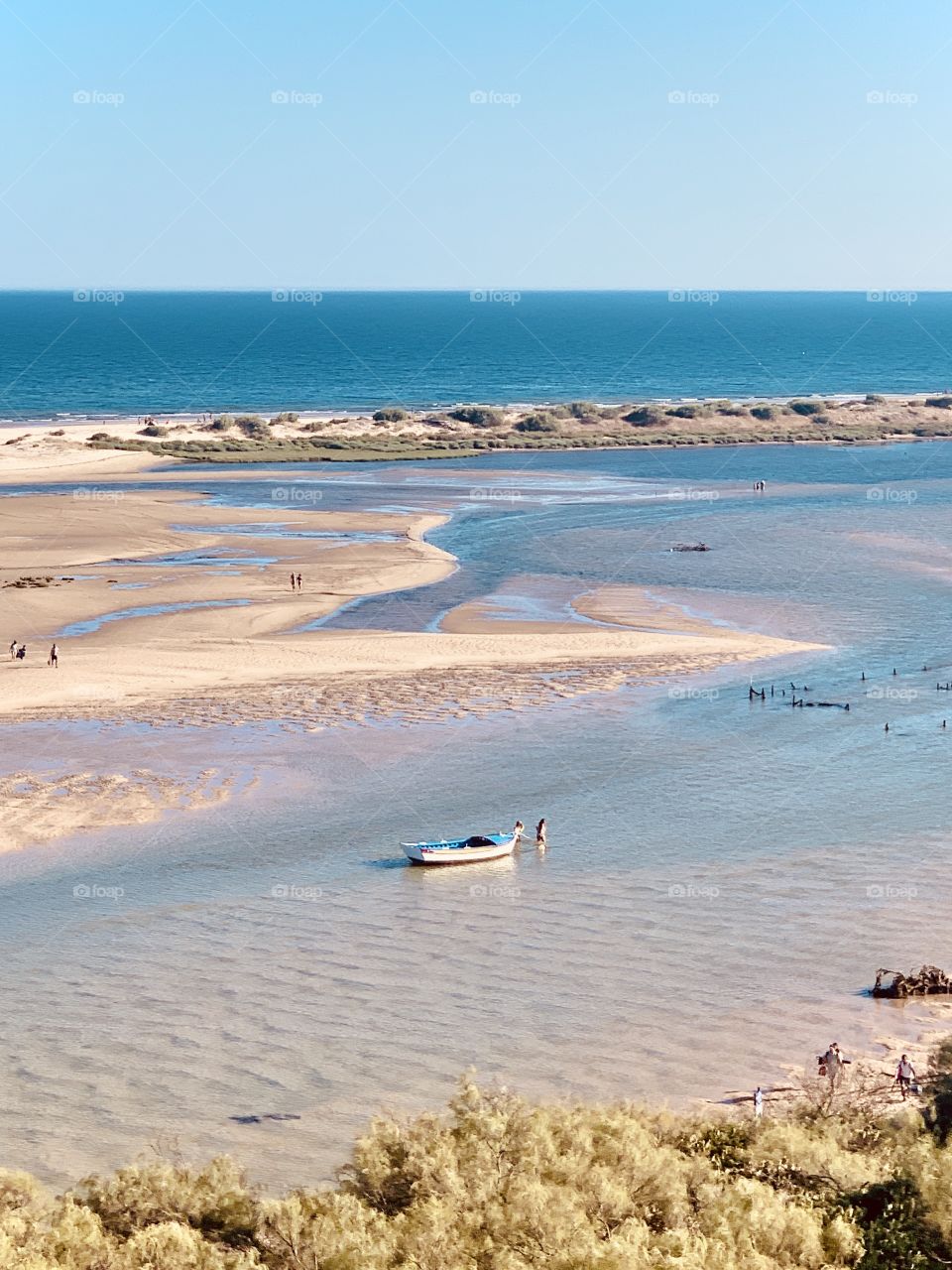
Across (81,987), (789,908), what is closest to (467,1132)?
(81,987)

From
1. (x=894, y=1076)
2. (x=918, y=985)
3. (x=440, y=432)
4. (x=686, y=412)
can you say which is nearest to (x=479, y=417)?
(x=440, y=432)

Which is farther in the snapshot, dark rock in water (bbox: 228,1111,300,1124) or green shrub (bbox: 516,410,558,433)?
green shrub (bbox: 516,410,558,433)

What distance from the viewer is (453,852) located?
2745 cm

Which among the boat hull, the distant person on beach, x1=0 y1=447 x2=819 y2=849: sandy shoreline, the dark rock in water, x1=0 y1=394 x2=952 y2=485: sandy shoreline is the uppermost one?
x1=0 y1=394 x2=952 y2=485: sandy shoreline

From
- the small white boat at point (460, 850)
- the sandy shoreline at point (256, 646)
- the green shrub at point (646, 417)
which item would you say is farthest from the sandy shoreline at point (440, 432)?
the small white boat at point (460, 850)

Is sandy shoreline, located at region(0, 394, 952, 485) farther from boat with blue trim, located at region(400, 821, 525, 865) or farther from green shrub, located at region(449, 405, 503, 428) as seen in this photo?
boat with blue trim, located at region(400, 821, 525, 865)

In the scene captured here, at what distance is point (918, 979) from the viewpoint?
2209 centimetres

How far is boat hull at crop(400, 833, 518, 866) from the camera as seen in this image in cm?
2736

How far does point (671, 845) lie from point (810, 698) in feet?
38.9

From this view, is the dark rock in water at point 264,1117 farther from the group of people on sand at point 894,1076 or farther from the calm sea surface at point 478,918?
the group of people on sand at point 894,1076

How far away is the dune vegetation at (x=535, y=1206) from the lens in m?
12.2

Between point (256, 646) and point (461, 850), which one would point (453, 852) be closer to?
point (461, 850)

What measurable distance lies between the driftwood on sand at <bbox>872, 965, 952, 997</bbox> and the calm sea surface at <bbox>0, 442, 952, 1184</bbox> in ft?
1.28

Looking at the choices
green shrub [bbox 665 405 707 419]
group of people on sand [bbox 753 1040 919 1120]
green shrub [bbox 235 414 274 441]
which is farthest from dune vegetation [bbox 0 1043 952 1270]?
green shrub [bbox 665 405 707 419]
